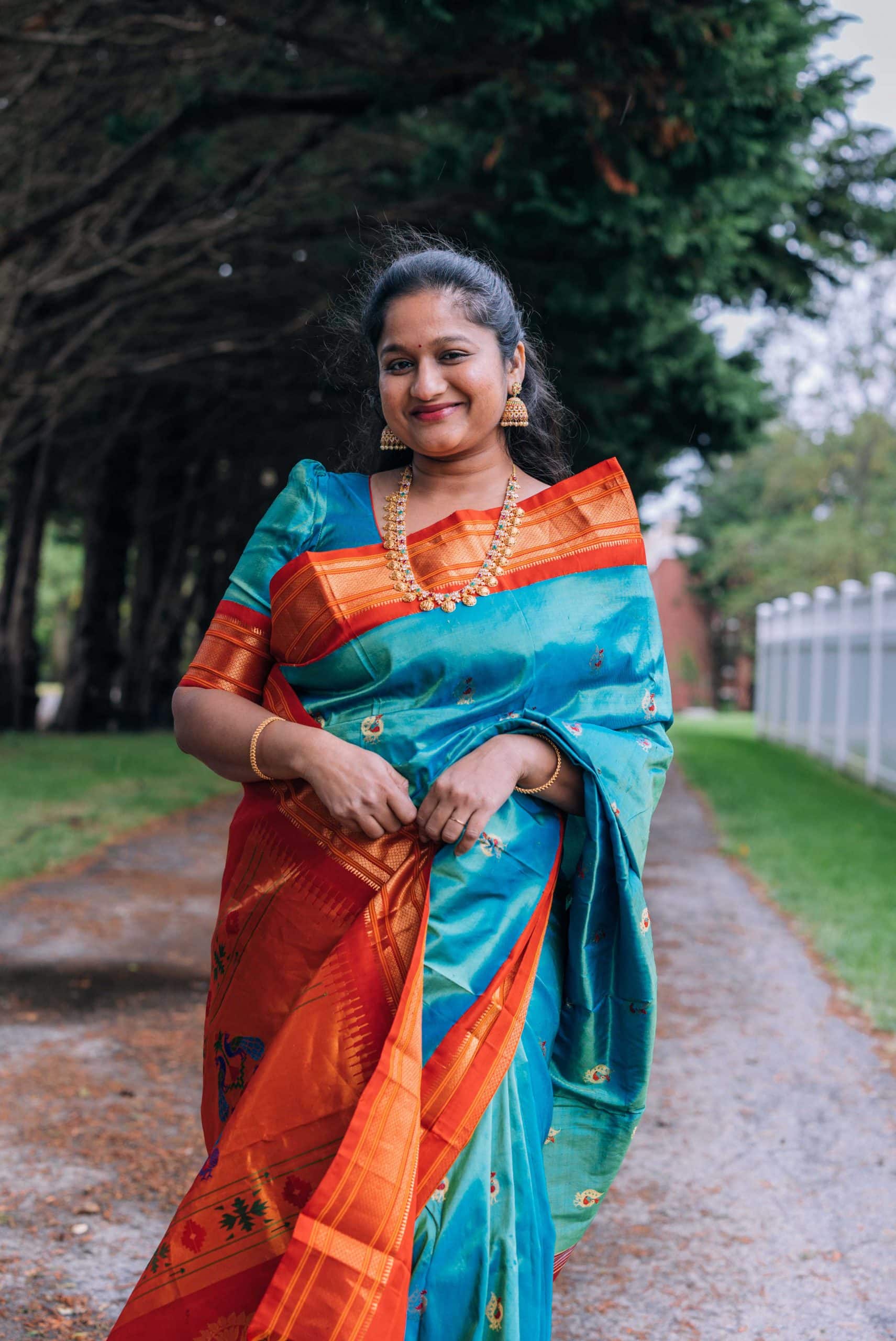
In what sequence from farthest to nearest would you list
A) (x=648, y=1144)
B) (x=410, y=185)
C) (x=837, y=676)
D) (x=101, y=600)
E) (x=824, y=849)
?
(x=101, y=600)
(x=837, y=676)
(x=410, y=185)
(x=824, y=849)
(x=648, y=1144)

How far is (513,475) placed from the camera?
2312 millimetres

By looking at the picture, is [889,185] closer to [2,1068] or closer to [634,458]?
[634,458]

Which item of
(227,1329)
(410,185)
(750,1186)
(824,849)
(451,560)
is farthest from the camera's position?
(410,185)

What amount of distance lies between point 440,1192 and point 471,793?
586mm

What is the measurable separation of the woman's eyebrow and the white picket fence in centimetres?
1177

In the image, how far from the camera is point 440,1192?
6.33 ft

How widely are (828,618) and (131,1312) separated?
16.9 metres

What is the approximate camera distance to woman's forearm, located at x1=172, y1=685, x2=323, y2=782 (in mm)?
2035

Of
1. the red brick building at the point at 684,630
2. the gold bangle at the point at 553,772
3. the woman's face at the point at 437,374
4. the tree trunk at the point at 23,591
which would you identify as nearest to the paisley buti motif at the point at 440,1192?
the gold bangle at the point at 553,772

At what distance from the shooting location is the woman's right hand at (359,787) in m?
1.96

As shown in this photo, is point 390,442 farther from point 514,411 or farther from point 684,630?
point 684,630

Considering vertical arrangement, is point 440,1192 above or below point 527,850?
below

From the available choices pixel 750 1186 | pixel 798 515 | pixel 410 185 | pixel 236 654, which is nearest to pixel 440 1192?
pixel 236 654

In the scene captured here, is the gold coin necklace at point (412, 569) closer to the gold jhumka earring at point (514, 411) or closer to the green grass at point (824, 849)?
the gold jhumka earring at point (514, 411)
